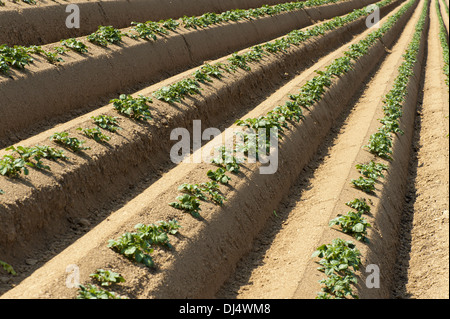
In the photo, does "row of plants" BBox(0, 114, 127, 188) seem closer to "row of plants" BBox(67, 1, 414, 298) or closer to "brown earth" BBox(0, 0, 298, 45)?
"row of plants" BBox(67, 1, 414, 298)

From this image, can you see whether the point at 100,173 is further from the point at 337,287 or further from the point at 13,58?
the point at 337,287

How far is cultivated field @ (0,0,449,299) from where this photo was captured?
7.22 meters

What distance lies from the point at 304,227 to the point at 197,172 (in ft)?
7.10

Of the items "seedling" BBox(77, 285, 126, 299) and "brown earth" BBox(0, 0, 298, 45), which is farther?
"brown earth" BBox(0, 0, 298, 45)

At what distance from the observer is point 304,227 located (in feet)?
29.7

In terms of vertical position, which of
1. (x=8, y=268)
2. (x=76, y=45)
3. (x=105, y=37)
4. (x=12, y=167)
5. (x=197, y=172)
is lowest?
(x=8, y=268)

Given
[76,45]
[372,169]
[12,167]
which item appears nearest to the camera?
[12,167]

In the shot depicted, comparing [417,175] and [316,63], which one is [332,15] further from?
[417,175]

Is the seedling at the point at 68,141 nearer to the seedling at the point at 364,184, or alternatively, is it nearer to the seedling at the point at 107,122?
the seedling at the point at 107,122

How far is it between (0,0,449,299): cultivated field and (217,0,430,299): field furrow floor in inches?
1.4

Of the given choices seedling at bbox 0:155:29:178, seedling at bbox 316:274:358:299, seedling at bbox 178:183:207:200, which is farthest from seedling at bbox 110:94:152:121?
seedling at bbox 316:274:358:299

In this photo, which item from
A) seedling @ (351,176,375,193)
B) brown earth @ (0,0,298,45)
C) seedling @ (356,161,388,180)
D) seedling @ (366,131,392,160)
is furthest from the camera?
brown earth @ (0,0,298,45)

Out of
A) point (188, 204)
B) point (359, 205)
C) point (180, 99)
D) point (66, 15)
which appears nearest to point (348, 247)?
point (359, 205)

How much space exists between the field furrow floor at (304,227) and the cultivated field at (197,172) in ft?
0.11
